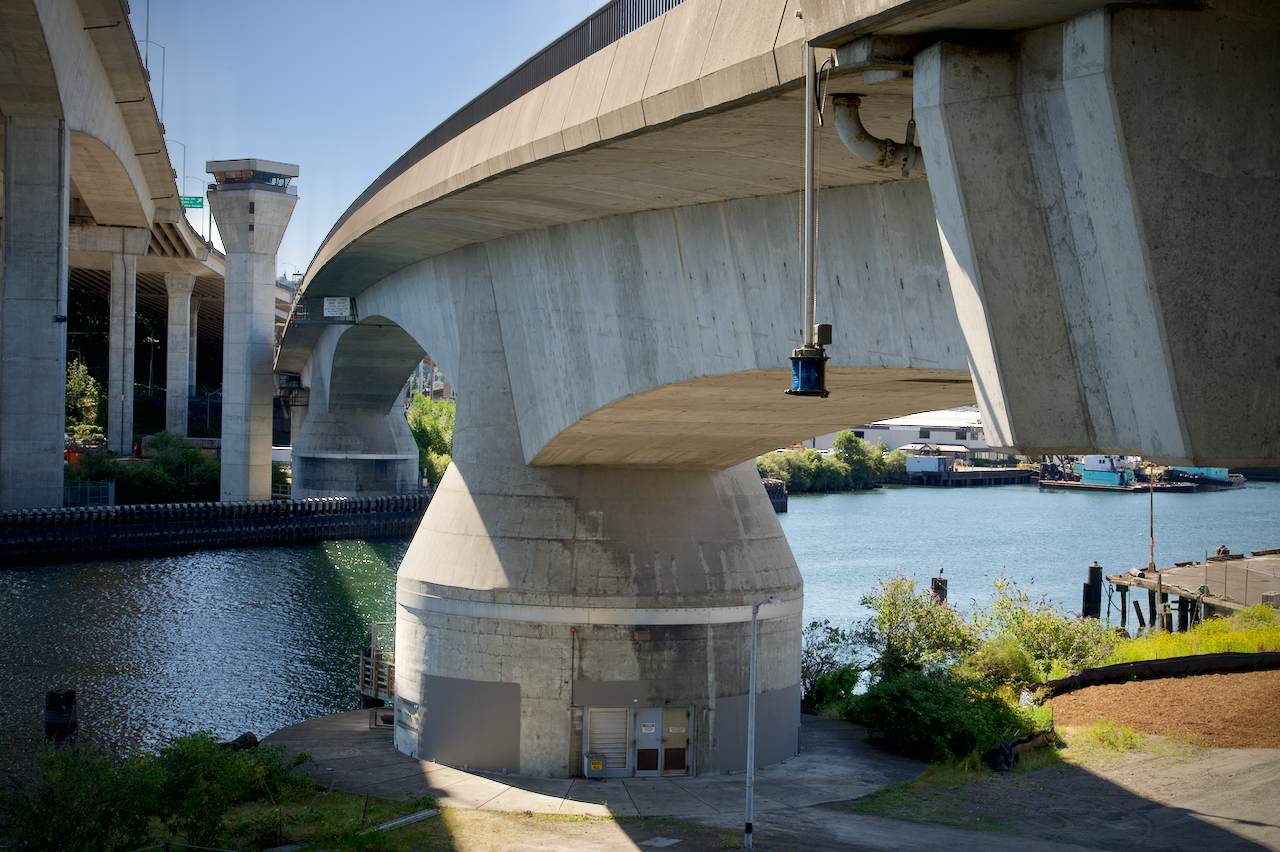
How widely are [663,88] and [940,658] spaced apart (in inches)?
731

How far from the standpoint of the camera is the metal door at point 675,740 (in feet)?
62.2

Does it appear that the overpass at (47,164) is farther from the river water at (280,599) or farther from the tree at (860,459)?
the tree at (860,459)

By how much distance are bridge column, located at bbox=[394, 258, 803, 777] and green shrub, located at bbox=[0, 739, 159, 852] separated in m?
5.95

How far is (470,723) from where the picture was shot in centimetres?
1930

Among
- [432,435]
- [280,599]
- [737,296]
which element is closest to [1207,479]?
[432,435]

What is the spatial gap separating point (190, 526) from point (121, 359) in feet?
73.0

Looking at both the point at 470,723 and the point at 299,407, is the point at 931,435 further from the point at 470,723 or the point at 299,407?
the point at 470,723

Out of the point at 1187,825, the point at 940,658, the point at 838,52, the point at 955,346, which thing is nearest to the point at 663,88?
the point at 838,52

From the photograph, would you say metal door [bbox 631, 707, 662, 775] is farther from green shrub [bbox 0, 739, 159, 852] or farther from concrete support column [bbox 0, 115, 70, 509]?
concrete support column [bbox 0, 115, 70, 509]

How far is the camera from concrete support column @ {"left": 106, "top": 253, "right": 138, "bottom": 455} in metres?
73.4

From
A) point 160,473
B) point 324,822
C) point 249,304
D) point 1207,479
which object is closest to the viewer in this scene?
point 324,822

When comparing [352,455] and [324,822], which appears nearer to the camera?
[324,822]

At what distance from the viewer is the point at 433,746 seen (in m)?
19.7

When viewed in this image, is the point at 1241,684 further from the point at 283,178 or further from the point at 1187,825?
the point at 283,178
